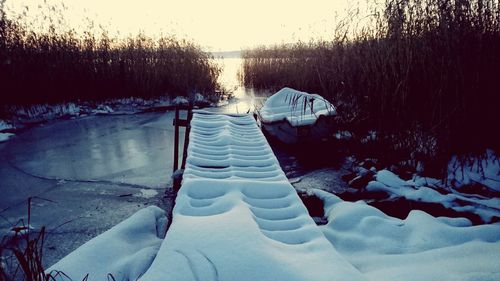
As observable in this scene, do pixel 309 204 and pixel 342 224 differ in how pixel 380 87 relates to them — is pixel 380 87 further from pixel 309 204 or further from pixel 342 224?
pixel 342 224

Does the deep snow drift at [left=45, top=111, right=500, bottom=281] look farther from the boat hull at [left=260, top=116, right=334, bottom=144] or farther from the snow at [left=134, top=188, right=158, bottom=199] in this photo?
the boat hull at [left=260, top=116, right=334, bottom=144]

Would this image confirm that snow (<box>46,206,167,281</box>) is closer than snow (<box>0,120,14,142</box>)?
Yes

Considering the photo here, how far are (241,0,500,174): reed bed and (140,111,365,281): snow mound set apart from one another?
1227 mm

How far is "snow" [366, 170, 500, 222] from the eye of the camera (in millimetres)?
2227

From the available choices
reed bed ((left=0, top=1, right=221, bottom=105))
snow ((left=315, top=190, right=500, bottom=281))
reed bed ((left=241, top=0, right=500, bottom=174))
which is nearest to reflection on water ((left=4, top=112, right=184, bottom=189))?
reed bed ((left=0, top=1, right=221, bottom=105))

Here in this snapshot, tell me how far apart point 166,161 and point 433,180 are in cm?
250

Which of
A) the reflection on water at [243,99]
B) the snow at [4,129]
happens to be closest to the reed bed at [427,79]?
the reflection on water at [243,99]

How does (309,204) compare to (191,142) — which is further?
(191,142)

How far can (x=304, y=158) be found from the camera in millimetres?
3809

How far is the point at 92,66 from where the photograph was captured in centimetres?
664

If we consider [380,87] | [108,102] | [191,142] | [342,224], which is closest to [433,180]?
[380,87]

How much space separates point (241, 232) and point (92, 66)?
20.6 feet

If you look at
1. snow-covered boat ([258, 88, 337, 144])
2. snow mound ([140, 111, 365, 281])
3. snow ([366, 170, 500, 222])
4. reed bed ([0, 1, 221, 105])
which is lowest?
snow ([366, 170, 500, 222])

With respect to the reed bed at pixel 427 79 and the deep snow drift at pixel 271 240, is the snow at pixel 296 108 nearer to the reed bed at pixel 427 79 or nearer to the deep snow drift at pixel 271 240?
the reed bed at pixel 427 79
